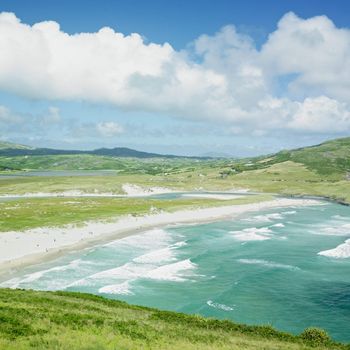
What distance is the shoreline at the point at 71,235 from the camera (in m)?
61.1

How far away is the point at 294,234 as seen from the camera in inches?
3600

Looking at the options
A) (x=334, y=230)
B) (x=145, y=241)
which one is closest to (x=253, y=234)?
(x=334, y=230)

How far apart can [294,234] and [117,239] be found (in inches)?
1495

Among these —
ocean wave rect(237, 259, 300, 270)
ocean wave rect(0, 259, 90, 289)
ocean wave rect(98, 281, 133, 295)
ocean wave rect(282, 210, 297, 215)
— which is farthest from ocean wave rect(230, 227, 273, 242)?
ocean wave rect(98, 281, 133, 295)

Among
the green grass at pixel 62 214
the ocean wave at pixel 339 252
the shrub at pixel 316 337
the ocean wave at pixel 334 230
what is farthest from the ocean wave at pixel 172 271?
the ocean wave at pixel 334 230

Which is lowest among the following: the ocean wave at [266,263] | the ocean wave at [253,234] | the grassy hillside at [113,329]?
the ocean wave at [266,263]

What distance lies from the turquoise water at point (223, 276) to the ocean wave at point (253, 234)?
0.22 m

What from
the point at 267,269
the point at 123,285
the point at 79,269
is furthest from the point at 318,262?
the point at 79,269

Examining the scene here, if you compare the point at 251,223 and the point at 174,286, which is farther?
the point at 251,223

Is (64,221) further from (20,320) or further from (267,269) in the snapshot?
(20,320)

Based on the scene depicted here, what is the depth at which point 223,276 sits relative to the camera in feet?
186

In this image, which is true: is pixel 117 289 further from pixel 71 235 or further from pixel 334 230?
pixel 334 230

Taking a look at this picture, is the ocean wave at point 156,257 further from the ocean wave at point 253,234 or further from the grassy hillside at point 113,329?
the grassy hillside at point 113,329

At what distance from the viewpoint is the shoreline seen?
61062 mm
